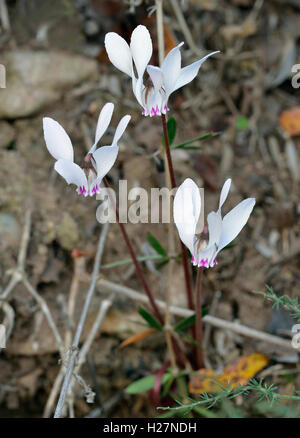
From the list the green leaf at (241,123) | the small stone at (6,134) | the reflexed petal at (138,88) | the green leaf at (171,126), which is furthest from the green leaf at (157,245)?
the green leaf at (241,123)

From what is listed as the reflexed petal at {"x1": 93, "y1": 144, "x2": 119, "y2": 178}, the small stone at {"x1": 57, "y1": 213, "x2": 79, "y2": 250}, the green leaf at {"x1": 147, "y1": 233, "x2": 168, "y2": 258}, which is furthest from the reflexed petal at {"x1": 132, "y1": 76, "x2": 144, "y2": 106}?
the small stone at {"x1": 57, "y1": 213, "x2": 79, "y2": 250}

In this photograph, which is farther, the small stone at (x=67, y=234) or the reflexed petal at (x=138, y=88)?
the small stone at (x=67, y=234)

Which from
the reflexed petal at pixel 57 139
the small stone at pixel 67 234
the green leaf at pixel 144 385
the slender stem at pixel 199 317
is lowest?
the green leaf at pixel 144 385

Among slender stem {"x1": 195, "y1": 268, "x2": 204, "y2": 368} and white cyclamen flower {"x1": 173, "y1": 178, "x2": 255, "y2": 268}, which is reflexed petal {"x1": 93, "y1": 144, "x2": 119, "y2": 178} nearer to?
white cyclamen flower {"x1": 173, "y1": 178, "x2": 255, "y2": 268}

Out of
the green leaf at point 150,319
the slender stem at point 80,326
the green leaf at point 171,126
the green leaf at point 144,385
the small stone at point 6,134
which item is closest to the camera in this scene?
the slender stem at point 80,326

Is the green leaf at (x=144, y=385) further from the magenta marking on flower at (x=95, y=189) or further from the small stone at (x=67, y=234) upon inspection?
the magenta marking on flower at (x=95, y=189)
